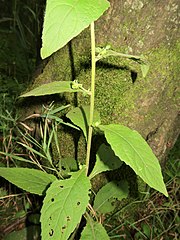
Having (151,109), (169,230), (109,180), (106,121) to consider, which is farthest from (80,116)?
(169,230)

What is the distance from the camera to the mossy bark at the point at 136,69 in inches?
55.7

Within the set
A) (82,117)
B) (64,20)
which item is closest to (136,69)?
(82,117)

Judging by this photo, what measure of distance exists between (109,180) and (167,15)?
0.78m

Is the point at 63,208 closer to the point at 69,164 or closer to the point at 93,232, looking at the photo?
the point at 93,232

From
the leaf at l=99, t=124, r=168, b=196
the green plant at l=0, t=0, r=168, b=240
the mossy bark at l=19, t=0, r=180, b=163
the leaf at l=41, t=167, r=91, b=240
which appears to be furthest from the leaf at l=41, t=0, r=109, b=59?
the mossy bark at l=19, t=0, r=180, b=163

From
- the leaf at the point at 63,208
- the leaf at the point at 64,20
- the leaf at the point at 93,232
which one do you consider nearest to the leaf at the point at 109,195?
the leaf at the point at 93,232

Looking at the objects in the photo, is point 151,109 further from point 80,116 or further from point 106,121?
point 80,116

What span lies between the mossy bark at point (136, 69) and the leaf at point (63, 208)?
49 cm

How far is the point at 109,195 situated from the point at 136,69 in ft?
1.91

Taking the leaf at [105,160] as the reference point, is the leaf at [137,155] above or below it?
above

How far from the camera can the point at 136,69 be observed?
59.0 inches

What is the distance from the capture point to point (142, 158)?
106cm

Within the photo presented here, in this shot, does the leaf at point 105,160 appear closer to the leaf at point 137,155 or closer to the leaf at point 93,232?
the leaf at point 93,232

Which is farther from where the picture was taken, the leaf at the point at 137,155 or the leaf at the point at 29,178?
the leaf at the point at 29,178
